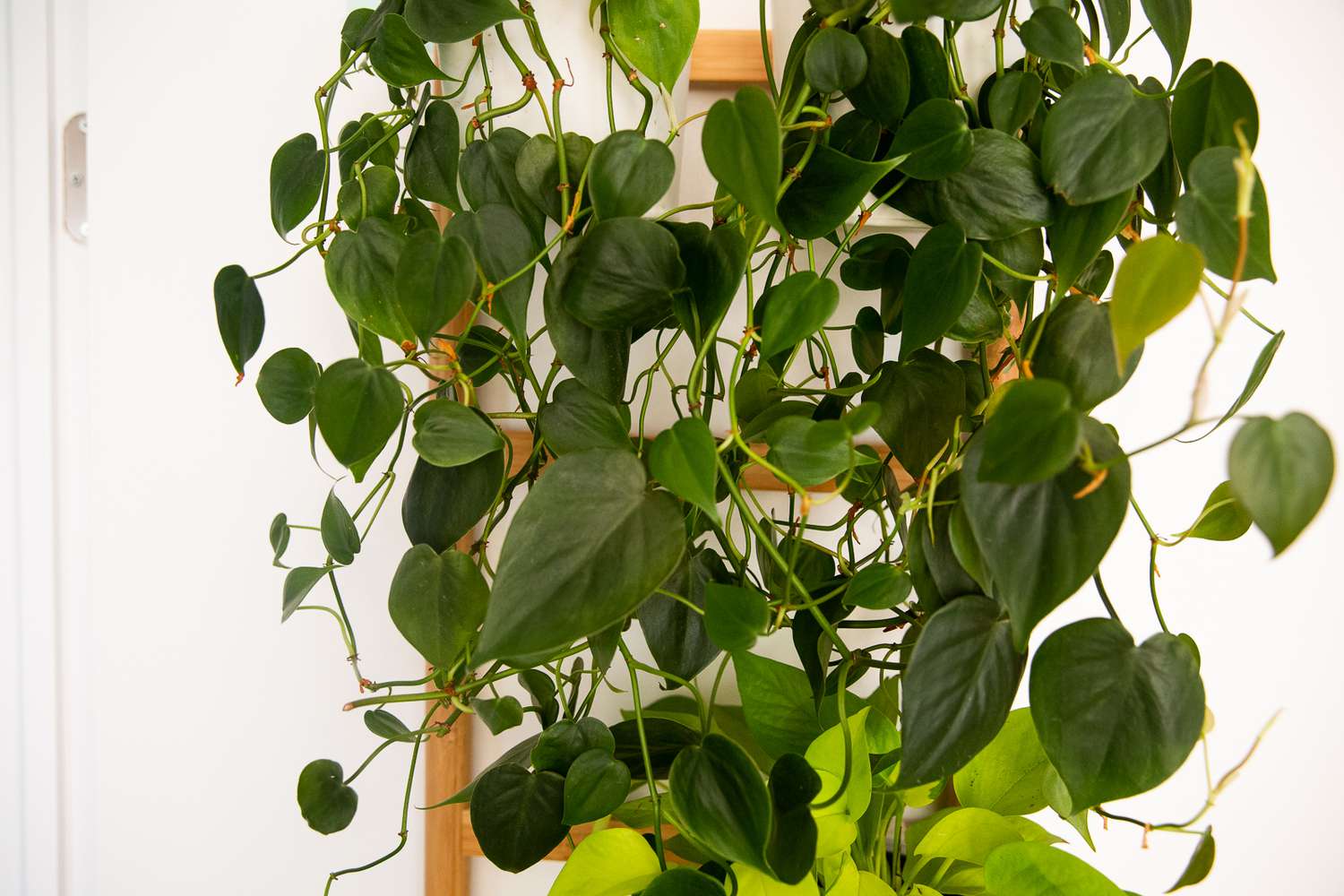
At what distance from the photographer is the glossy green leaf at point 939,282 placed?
40 cm

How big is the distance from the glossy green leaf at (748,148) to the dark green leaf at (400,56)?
21 cm

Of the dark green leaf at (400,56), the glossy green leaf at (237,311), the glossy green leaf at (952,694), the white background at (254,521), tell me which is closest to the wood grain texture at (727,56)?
the white background at (254,521)

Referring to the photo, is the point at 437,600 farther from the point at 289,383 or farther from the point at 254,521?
the point at 254,521

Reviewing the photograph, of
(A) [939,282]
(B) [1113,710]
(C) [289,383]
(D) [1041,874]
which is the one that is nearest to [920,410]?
(A) [939,282]

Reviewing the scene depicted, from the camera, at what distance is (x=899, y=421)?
0.44 meters

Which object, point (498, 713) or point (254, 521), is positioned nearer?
point (498, 713)

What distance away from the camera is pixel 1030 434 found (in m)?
0.29

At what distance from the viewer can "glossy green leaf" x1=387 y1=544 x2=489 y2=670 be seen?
45cm

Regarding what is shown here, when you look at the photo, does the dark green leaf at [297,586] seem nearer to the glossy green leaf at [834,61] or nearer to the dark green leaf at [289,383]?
the dark green leaf at [289,383]

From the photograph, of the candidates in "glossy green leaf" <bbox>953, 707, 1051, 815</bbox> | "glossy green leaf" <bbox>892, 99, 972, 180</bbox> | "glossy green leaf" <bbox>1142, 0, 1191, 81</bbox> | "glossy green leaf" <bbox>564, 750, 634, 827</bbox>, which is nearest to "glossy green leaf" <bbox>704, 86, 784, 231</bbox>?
"glossy green leaf" <bbox>892, 99, 972, 180</bbox>

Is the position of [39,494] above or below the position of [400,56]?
below

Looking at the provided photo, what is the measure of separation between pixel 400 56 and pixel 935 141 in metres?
0.30

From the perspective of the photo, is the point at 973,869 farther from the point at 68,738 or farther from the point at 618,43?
the point at 68,738

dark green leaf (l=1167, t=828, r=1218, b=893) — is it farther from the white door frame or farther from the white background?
the white door frame
